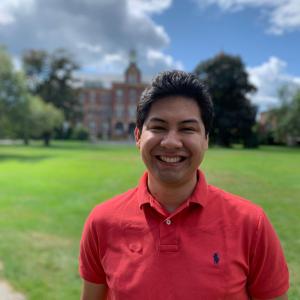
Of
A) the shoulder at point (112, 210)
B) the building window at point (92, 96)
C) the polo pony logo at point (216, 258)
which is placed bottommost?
the polo pony logo at point (216, 258)

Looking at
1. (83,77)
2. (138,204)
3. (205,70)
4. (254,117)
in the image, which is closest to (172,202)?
(138,204)

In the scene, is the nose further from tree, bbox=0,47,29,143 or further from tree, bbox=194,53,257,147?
tree, bbox=194,53,257,147

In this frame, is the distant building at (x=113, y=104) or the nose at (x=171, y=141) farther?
the distant building at (x=113, y=104)

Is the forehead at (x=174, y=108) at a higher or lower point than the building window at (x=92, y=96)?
lower

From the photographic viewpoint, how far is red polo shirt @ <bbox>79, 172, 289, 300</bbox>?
4.89 ft

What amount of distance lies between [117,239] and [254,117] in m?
44.7

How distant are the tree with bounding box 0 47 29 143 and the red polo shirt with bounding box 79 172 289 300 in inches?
1084

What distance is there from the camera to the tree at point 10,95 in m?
26.5

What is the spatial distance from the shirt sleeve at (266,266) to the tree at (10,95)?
91.4 ft

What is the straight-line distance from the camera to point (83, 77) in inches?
2896

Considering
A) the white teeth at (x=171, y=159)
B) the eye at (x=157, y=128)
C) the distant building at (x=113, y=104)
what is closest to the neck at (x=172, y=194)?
the white teeth at (x=171, y=159)

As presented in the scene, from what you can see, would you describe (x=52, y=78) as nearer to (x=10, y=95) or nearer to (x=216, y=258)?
(x=10, y=95)

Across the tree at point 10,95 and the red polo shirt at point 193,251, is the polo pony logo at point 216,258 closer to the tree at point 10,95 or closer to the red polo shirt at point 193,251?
the red polo shirt at point 193,251

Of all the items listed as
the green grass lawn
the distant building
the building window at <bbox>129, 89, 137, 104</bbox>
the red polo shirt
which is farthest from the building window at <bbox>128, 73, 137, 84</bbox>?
the red polo shirt
